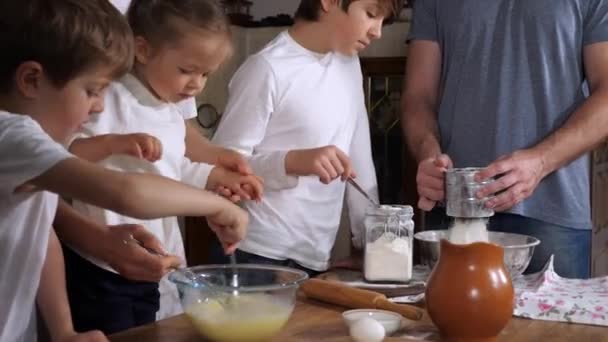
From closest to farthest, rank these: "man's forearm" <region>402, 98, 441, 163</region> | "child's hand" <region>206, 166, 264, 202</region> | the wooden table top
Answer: the wooden table top < "child's hand" <region>206, 166, 264, 202</region> < "man's forearm" <region>402, 98, 441, 163</region>

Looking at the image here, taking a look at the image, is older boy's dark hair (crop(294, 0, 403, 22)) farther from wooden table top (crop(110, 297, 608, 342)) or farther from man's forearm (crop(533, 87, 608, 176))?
wooden table top (crop(110, 297, 608, 342))

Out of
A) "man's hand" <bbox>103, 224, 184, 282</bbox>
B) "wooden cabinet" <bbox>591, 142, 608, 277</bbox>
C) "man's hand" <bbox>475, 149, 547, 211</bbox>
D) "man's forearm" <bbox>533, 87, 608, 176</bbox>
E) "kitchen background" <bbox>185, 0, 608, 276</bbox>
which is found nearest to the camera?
"man's hand" <bbox>103, 224, 184, 282</bbox>

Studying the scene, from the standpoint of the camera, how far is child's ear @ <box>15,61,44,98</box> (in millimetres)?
1092

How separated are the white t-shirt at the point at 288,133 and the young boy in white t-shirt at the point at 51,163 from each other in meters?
0.62

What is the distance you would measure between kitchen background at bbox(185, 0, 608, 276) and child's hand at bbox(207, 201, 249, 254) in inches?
84.6

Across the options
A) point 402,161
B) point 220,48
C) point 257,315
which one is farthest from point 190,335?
point 402,161

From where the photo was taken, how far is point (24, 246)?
116cm

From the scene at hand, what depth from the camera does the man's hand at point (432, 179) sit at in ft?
5.32

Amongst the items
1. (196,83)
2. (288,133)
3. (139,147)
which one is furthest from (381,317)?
(288,133)

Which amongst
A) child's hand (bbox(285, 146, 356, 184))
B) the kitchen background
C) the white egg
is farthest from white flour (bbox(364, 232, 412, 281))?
the kitchen background

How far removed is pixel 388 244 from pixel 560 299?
1.02 feet

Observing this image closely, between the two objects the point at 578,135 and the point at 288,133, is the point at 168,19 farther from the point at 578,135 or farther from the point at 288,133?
the point at 578,135

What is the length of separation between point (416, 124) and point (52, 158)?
3.66 feet

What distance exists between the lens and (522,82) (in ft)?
6.00
